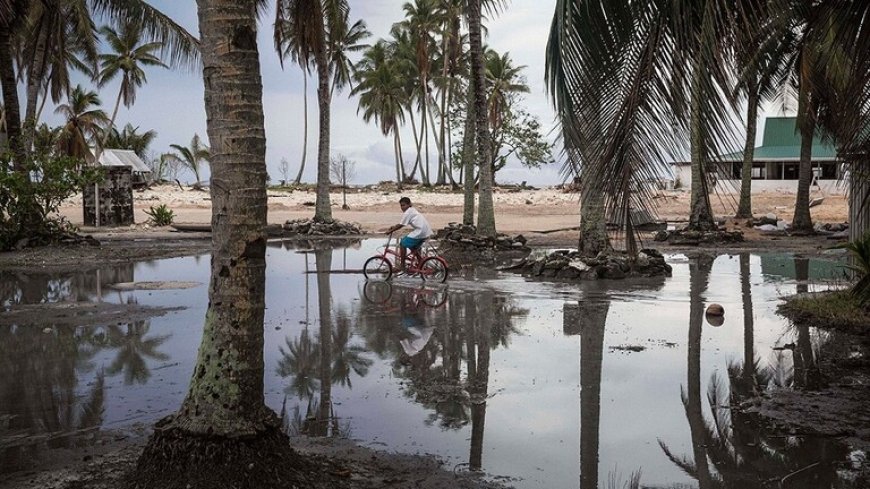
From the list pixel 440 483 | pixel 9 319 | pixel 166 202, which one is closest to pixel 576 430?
pixel 440 483

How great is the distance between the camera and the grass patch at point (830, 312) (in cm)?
1012

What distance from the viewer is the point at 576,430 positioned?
6.28m

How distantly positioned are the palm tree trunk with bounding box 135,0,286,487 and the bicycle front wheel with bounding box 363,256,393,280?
1065 cm

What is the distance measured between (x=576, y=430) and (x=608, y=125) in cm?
228

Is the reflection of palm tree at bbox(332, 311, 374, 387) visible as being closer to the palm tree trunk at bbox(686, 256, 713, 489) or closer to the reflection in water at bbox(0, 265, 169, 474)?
the reflection in water at bbox(0, 265, 169, 474)

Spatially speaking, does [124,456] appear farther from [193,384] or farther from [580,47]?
[580,47]

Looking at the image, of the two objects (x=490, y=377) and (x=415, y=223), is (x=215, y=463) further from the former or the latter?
(x=415, y=223)

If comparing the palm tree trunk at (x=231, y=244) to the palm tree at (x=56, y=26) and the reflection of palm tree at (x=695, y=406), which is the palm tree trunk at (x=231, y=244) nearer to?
the reflection of palm tree at (x=695, y=406)

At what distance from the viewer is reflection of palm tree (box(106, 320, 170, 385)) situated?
8.15 meters

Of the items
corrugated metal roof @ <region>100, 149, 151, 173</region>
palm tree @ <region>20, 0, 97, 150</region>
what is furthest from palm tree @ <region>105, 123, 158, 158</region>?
palm tree @ <region>20, 0, 97, 150</region>

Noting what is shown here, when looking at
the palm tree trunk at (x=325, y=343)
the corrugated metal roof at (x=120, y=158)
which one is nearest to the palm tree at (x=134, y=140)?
the corrugated metal roof at (x=120, y=158)

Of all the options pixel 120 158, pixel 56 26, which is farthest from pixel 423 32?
pixel 56 26

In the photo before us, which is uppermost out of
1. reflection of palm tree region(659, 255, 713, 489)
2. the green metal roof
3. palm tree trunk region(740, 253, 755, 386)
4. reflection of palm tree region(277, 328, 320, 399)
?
the green metal roof

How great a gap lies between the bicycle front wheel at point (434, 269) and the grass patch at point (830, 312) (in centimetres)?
592
